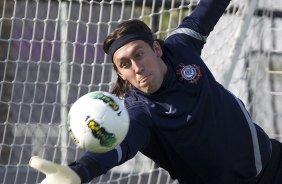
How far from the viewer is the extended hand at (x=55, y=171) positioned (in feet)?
7.38

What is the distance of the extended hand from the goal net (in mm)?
2331

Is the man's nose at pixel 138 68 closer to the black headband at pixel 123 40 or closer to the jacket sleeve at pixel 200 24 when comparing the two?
the black headband at pixel 123 40

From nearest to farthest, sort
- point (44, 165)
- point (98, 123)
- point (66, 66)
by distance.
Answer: point (44, 165)
point (98, 123)
point (66, 66)

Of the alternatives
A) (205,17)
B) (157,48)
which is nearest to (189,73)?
(157,48)

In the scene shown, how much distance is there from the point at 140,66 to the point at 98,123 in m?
0.42

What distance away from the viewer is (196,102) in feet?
9.41

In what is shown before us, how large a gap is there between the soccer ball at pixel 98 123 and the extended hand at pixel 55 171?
19cm

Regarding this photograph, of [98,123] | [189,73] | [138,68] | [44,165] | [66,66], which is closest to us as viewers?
[44,165]

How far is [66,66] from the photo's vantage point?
4.86 m

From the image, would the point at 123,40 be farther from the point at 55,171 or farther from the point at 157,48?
the point at 55,171

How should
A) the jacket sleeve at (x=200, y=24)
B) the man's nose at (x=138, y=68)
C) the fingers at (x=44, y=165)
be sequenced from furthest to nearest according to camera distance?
the jacket sleeve at (x=200, y=24)
the man's nose at (x=138, y=68)
the fingers at (x=44, y=165)

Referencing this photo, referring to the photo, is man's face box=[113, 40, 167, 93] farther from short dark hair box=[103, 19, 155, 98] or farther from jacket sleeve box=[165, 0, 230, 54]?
jacket sleeve box=[165, 0, 230, 54]

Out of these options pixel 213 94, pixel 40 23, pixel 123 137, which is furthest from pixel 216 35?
pixel 123 137

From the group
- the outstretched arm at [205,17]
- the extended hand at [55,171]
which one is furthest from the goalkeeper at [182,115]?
the extended hand at [55,171]
